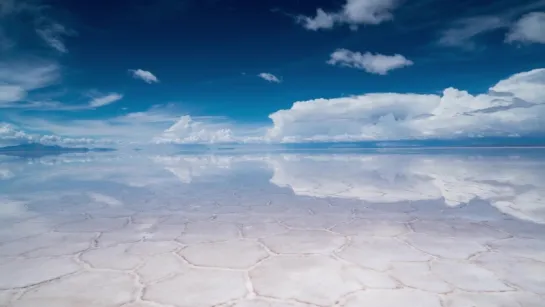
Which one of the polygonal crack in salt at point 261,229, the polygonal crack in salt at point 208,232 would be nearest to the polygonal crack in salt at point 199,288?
the polygonal crack in salt at point 208,232

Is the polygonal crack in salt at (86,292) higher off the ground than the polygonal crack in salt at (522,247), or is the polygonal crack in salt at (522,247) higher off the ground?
the polygonal crack in salt at (522,247)

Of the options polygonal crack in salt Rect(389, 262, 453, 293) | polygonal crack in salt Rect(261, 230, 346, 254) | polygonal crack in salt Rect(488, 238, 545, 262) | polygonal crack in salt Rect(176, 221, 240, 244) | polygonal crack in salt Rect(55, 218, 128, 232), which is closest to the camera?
polygonal crack in salt Rect(389, 262, 453, 293)

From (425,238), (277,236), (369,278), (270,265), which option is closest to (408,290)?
(369,278)

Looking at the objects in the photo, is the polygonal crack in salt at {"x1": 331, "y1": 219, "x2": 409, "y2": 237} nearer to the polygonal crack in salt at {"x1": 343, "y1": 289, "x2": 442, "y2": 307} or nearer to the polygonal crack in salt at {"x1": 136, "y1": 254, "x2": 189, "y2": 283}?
the polygonal crack in salt at {"x1": 343, "y1": 289, "x2": 442, "y2": 307}

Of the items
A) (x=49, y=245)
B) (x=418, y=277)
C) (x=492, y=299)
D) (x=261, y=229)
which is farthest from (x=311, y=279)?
(x=49, y=245)

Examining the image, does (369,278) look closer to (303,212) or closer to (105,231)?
(303,212)

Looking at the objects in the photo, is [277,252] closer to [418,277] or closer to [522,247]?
[418,277]

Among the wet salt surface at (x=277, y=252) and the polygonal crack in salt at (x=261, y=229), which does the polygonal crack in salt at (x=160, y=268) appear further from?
the polygonal crack in salt at (x=261, y=229)

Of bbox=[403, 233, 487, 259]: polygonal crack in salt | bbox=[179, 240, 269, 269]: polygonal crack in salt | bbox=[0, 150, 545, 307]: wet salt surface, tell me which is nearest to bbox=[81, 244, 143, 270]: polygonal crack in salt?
bbox=[0, 150, 545, 307]: wet salt surface
